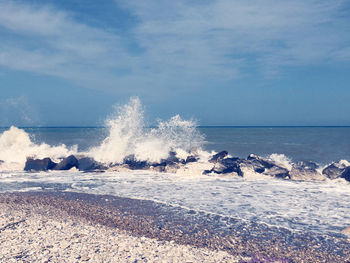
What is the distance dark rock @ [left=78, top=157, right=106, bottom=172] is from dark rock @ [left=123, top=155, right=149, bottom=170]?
96 centimetres

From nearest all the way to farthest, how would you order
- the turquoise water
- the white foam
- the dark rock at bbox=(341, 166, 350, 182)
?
the dark rock at bbox=(341, 166, 350, 182), the white foam, the turquoise water

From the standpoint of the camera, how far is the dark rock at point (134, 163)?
41.7 feet

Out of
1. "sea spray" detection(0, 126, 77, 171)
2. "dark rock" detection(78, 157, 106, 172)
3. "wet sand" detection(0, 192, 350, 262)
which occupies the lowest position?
"wet sand" detection(0, 192, 350, 262)

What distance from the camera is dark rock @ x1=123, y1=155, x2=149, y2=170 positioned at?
12705mm

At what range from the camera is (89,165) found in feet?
42.1

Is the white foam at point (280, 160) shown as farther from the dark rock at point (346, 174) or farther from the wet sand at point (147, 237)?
the wet sand at point (147, 237)

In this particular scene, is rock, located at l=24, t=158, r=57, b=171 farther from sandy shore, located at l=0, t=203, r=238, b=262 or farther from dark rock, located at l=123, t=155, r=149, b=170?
sandy shore, located at l=0, t=203, r=238, b=262

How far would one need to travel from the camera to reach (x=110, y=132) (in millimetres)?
16422

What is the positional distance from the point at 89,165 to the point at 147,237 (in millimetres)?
8551

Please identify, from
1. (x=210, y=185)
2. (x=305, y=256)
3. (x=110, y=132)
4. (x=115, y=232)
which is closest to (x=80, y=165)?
(x=110, y=132)

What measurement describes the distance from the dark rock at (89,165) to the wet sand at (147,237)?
6.03m

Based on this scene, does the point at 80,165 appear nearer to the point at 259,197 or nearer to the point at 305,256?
the point at 259,197

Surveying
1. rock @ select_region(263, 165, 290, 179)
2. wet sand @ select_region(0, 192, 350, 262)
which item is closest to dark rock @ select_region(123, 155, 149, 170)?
rock @ select_region(263, 165, 290, 179)

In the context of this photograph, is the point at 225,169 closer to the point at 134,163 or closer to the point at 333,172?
the point at 333,172
